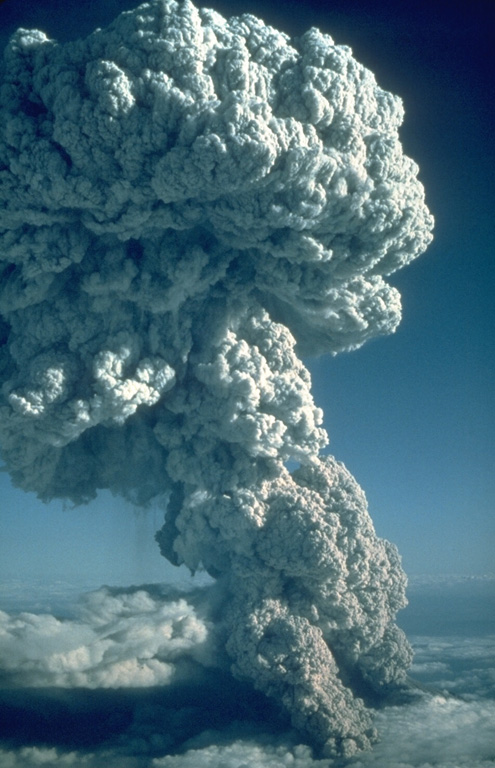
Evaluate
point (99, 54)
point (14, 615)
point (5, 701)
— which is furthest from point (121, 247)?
point (5, 701)

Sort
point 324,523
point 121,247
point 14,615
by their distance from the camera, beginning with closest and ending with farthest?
point 121,247 → point 324,523 → point 14,615

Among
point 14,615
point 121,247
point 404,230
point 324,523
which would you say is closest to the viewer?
point 404,230

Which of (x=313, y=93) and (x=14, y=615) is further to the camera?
(x=14, y=615)

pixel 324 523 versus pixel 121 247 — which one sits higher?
pixel 121 247

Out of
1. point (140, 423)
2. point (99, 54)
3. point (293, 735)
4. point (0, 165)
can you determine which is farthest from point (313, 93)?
point (293, 735)

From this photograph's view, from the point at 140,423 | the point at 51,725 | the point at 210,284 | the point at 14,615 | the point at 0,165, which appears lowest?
the point at 51,725

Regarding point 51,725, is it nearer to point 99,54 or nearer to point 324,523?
point 324,523

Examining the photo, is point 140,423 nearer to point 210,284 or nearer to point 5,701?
point 210,284
